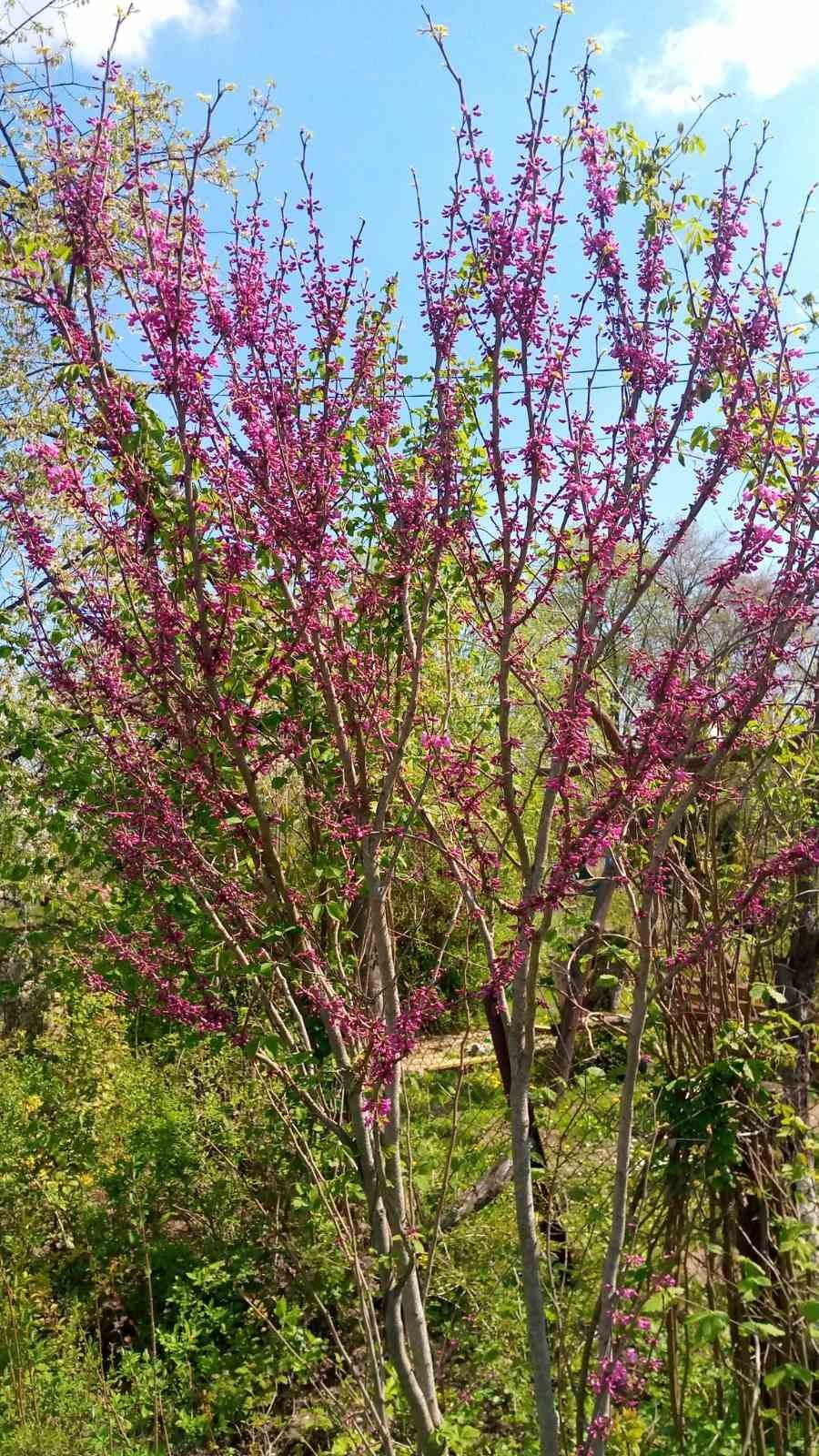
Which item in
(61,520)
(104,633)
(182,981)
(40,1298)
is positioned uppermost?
(61,520)

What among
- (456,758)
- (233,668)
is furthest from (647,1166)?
(233,668)

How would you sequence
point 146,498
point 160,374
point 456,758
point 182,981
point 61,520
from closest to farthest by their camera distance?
1. point 160,374
2. point 146,498
3. point 456,758
4. point 182,981
5. point 61,520

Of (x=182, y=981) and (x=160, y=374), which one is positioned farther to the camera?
(x=182, y=981)

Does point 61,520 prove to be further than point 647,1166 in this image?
Yes

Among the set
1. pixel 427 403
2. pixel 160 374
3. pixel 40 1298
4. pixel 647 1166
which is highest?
pixel 427 403

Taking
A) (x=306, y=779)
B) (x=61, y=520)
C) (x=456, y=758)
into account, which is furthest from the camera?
(x=61, y=520)

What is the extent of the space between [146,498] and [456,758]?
1.01 meters

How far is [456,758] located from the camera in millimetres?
2684

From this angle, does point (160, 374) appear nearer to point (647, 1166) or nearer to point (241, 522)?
point (241, 522)

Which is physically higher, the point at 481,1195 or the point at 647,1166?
the point at 647,1166

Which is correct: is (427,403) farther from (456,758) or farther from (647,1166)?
(647,1166)

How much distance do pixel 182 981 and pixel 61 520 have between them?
15.7 ft

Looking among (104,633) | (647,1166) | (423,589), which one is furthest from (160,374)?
(647,1166)

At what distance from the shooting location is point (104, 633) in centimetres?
252
